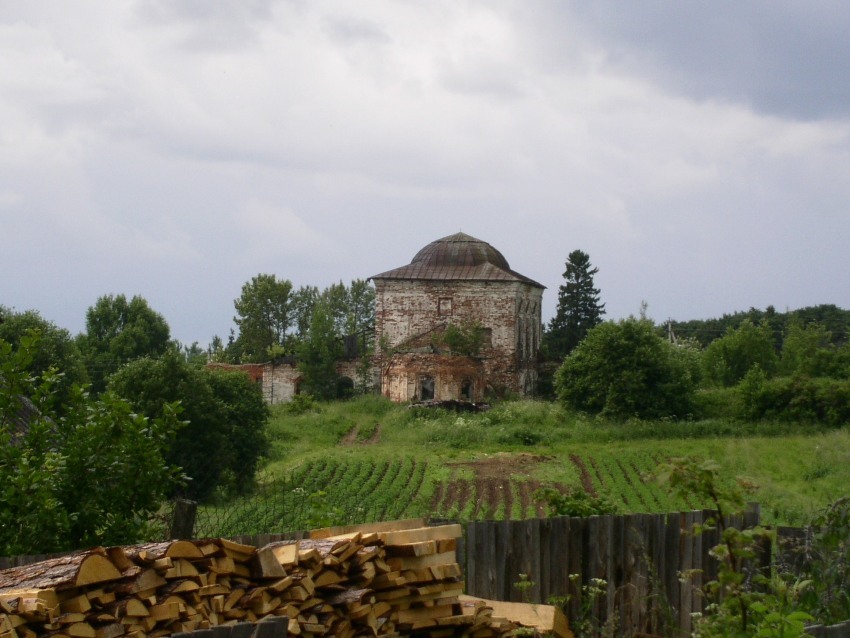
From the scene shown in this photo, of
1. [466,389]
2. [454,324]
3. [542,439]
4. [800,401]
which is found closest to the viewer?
[542,439]

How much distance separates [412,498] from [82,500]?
61.9ft

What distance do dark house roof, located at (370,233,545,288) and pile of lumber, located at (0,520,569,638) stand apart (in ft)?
144

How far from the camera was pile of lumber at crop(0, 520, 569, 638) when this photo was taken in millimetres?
5336

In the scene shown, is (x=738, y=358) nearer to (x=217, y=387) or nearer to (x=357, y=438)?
(x=357, y=438)

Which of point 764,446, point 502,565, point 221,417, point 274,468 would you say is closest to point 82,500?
point 502,565

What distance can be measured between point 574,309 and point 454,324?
9.21 meters

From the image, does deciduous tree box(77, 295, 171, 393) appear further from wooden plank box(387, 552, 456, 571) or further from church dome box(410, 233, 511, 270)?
wooden plank box(387, 552, 456, 571)

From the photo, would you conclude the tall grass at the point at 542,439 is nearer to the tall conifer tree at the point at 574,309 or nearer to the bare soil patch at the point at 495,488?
the bare soil patch at the point at 495,488

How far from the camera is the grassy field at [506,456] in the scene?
2602 cm

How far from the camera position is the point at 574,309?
5647cm

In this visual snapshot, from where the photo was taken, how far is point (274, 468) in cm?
3362

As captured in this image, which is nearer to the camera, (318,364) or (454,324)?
(454,324)

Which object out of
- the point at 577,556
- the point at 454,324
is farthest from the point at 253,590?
the point at 454,324

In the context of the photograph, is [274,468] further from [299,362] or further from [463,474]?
[299,362]
